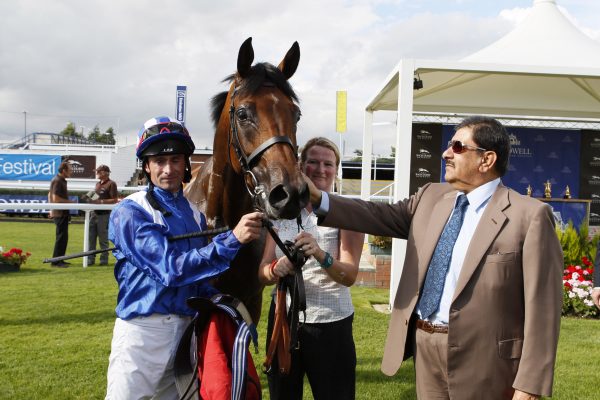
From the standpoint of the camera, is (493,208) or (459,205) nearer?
(493,208)

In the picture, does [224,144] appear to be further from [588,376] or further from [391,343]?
[588,376]

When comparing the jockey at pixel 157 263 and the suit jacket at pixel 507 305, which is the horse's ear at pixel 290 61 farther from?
the suit jacket at pixel 507 305

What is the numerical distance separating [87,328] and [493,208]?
4.81 meters

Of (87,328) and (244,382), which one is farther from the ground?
(244,382)

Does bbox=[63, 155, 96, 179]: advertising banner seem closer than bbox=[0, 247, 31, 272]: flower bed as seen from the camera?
No

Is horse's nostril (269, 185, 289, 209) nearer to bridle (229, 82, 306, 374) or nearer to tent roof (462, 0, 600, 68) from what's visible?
bridle (229, 82, 306, 374)

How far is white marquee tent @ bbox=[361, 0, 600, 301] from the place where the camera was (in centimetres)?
611


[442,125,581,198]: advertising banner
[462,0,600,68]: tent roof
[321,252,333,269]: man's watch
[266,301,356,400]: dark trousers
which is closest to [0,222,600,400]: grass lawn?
[266,301,356,400]: dark trousers

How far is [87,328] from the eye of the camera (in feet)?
17.8

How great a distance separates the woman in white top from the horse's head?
0.38 metres

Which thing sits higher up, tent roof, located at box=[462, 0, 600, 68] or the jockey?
tent roof, located at box=[462, 0, 600, 68]

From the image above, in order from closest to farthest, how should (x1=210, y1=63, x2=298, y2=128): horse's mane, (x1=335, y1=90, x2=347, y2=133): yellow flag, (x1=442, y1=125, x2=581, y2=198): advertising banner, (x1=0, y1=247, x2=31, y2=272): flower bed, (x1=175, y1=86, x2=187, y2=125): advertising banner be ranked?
1. (x1=210, y1=63, x2=298, y2=128): horse's mane
2. (x1=175, y1=86, x2=187, y2=125): advertising banner
3. (x1=0, y1=247, x2=31, y2=272): flower bed
4. (x1=442, y1=125, x2=581, y2=198): advertising banner
5. (x1=335, y1=90, x2=347, y2=133): yellow flag

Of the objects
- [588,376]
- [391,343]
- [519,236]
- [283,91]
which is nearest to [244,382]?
[391,343]

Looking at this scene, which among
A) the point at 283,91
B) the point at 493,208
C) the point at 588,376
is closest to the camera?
the point at 493,208
